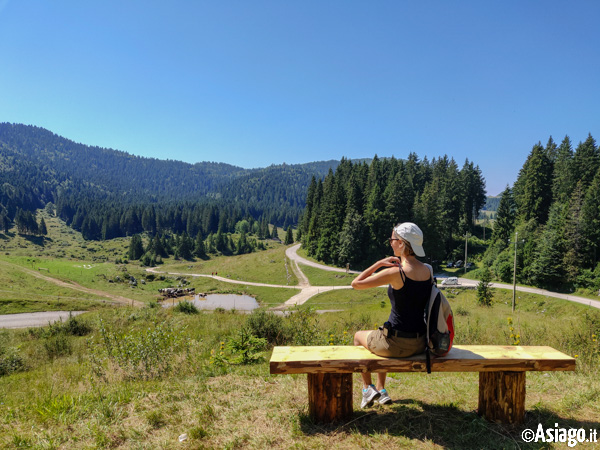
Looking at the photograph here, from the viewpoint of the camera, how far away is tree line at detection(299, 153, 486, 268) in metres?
54.4

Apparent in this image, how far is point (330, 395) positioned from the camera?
13.2 feet

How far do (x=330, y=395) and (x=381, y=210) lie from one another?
2127 inches

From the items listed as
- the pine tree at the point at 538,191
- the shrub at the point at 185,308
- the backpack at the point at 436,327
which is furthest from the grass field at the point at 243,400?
the pine tree at the point at 538,191

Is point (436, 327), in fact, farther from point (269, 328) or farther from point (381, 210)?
point (381, 210)

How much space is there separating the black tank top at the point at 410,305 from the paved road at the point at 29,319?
28.2 m

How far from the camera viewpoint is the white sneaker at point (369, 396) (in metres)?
4.26

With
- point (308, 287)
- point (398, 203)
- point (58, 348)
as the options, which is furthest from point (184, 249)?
point (58, 348)

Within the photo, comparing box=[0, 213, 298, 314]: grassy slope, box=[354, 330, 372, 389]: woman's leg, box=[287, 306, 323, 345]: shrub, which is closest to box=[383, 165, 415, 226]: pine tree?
box=[0, 213, 298, 314]: grassy slope

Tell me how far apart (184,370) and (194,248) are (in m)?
105

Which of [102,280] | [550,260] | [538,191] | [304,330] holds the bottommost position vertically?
[102,280]

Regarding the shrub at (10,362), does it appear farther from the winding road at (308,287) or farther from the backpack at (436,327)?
the winding road at (308,287)

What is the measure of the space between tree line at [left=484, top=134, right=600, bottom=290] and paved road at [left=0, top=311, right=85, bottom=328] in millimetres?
44329

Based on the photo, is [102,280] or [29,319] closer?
[29,319]

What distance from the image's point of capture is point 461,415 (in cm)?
414
